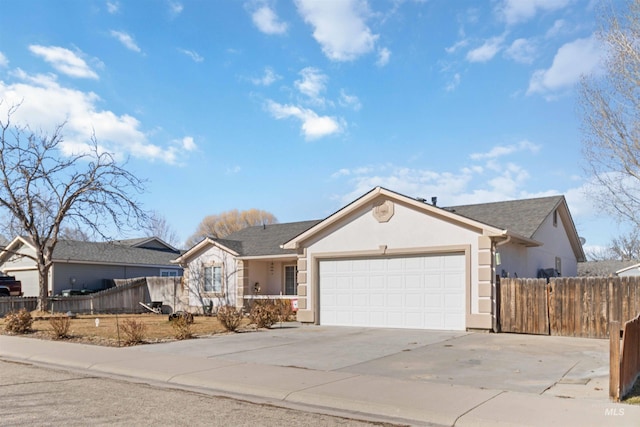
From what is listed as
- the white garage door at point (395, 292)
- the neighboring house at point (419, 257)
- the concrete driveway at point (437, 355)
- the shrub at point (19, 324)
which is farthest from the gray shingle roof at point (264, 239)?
the shrub at point (19, 324)

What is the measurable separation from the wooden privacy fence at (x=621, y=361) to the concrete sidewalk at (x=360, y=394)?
0.99ft

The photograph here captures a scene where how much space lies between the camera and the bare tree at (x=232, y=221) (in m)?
73.2

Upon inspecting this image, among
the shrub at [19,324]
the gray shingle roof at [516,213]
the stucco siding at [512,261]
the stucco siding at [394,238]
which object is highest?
the gray shingle roof at [516,213]

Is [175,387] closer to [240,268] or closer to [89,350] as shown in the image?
[89,350]

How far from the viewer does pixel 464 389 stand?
29.7ft

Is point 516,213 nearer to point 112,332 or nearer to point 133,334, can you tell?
point 133,334

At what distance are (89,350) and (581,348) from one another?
491 inches

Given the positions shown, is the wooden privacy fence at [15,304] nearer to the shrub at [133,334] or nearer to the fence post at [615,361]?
the shrub at [133,334]

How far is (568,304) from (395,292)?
5517 millimetres

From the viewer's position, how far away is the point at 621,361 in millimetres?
7922

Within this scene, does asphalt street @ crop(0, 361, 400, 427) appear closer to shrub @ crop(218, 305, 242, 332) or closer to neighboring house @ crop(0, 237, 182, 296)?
shrub @ crop(218, 305, 242, 332)

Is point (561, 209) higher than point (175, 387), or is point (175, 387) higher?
point (561, 209)

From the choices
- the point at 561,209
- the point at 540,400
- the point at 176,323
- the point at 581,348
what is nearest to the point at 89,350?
the point at 176,323

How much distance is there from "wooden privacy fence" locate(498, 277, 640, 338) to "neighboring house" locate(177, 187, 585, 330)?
2.17 feet
